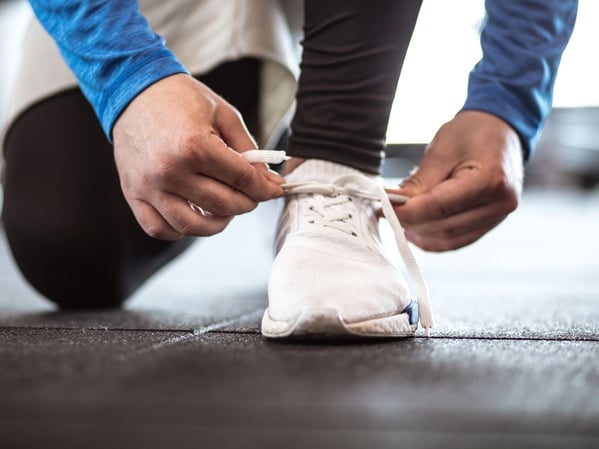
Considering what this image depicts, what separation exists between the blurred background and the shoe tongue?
1437 millimetres

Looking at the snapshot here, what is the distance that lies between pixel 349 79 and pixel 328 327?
0.30 m

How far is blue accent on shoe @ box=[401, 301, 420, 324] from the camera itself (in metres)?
0.60

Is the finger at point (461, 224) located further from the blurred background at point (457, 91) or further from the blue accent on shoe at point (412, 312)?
the blurred background at point (457, 91)

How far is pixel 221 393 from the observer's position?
1.25 feet

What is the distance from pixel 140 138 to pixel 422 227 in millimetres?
324

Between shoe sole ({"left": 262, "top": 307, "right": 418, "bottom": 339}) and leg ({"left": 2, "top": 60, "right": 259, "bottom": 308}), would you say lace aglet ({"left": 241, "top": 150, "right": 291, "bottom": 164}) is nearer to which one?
shoe sole ({"left": 262, "top": 307, "right": 418, "bottom": 339})

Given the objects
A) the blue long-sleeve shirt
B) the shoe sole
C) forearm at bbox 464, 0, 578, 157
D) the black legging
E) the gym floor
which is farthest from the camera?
the black legging

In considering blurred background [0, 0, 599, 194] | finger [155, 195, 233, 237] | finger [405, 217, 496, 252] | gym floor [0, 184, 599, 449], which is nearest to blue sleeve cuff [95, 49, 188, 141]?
finger [155, 195, 233, 237]

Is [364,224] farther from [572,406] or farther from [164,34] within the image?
[164,34]

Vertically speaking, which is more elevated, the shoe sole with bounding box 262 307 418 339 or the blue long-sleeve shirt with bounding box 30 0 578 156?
the blue long-sleeve shirt with bounding box 30 0 578 156

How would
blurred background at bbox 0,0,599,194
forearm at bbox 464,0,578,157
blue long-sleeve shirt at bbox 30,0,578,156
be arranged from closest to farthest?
blue long-sleeve shirt at bbox 30,0,578,156 < forearm at bbox 464,0,578,157 < blurred background at bbox 0,0,599,194

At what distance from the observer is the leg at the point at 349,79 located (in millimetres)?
688

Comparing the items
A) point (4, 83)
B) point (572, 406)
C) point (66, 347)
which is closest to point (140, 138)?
point (66, 347)

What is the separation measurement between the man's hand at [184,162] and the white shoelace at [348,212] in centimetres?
4
